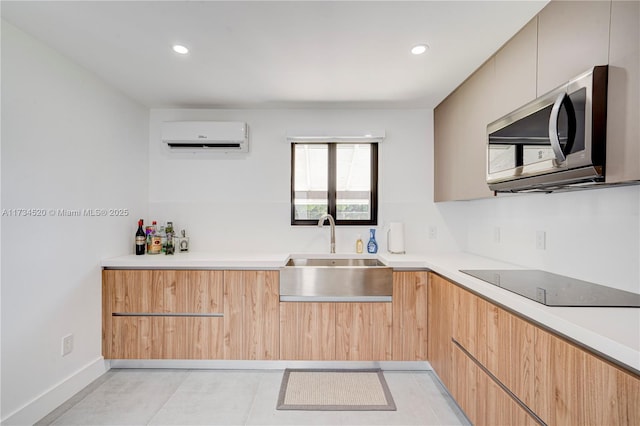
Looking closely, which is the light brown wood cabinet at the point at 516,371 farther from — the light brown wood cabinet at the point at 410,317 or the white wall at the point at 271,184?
the white wall at the point at 271,184

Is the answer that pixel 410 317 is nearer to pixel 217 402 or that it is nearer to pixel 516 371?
pixel 516 371

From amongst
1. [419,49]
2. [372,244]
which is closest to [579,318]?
[419,49]

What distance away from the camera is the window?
286cm

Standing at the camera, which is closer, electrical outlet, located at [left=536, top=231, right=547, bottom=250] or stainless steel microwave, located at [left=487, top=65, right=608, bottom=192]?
stainless steel microwave, located at [left=487, top=65, right=608, bottom=192]

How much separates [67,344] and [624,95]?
3.03m

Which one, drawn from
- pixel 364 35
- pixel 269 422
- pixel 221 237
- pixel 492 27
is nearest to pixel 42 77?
pixel 221 237

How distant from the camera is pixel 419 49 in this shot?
177 centimetres

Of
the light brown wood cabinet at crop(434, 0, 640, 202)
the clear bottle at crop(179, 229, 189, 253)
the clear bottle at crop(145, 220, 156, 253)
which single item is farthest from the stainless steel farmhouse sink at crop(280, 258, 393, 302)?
the clear bottle at crop(145, 220, 156, 253)

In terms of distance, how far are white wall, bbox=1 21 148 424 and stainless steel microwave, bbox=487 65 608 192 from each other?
2.55 metres

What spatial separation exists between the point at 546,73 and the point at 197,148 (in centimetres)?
253

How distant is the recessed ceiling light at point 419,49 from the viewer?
1.74m

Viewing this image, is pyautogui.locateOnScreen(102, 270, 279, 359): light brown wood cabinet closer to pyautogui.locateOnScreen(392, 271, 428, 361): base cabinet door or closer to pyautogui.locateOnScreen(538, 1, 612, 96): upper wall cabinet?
pyautogui.locateOnScreen(392, 271, 428, 361): base cabinet door

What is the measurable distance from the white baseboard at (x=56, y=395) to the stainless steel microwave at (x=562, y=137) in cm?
282

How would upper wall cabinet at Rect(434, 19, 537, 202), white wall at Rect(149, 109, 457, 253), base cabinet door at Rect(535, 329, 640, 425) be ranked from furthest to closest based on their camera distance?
white wall at Rect(149, 109, 457, 253)
upper wall cabinet at Rect(434, 19, 537, 202)
base cabinet door at Rect(535, 329, 640, 425)
